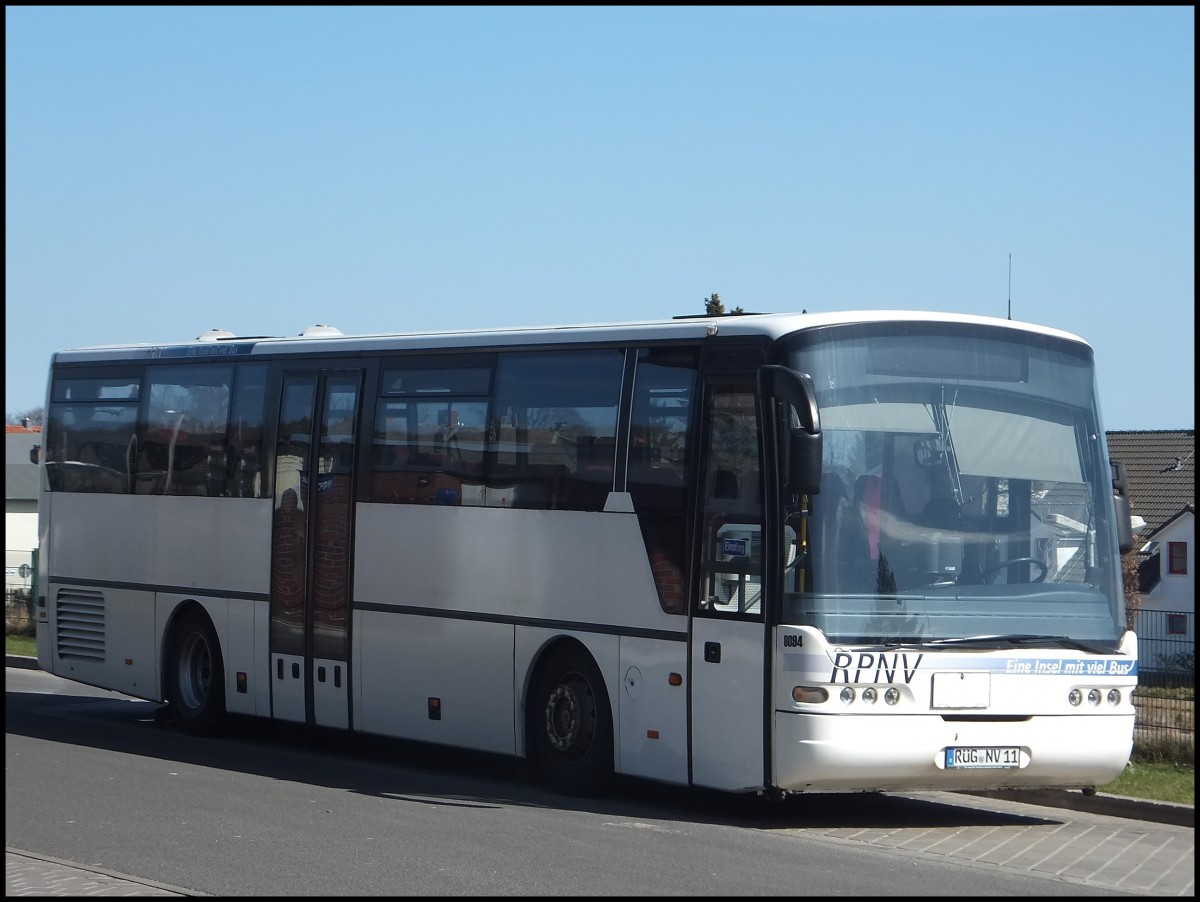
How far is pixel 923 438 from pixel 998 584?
1.10m

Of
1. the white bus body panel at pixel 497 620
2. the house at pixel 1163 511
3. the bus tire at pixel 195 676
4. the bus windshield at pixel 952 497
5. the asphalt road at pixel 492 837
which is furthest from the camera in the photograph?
the house at pixel 1163 511

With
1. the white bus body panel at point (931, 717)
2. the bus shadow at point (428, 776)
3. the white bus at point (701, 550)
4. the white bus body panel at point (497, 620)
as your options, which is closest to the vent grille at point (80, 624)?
the bus shadow at point (428, 776)

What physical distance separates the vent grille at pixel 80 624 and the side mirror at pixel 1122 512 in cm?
1073

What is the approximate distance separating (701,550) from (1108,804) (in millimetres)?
3486

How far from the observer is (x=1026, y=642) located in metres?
11.2

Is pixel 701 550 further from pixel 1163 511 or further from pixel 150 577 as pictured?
pixel 1163 511

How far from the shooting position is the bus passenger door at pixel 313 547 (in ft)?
49.1

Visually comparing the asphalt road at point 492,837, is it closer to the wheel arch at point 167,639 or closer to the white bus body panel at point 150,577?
the white bus body panel at point 150,577

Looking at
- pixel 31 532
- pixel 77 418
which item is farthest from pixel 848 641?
pixel 31 532

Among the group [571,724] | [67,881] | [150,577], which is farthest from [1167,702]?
[150,577]

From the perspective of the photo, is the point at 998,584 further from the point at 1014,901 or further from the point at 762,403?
the point at 1014,901

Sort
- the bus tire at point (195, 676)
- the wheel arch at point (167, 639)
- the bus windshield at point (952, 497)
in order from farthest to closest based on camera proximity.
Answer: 1. the wheel arch at point (167, 639)
2. the bus tire at point (195, 676)
3. the bus windshield at point (952, 497)

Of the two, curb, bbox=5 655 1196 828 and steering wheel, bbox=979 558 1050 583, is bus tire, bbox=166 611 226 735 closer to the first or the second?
curb, bbox=5 655 1196 828

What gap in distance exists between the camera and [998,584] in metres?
11.3
